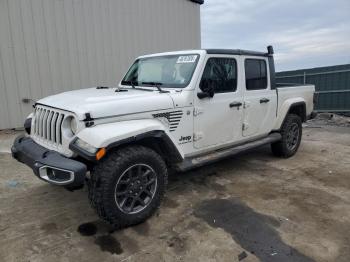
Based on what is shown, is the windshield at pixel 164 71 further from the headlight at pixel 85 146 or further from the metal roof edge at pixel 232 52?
the headlight at pixel 85 146

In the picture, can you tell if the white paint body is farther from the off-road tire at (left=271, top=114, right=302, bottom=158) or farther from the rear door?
the off-road tire at (left=271, top=114, right=302, bottom=158)

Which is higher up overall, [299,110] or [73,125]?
[73,125]

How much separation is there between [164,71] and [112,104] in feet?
4.23

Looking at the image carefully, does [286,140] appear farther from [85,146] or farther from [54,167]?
[54,167]

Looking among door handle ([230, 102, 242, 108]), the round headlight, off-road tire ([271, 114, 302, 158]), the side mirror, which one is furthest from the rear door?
the round headlight

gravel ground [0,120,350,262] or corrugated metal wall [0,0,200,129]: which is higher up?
corrugated metal wall [0,0,200,129]

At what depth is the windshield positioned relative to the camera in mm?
3906

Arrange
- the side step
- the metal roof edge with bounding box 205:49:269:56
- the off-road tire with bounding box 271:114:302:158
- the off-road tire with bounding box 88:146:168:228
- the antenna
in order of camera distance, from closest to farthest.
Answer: the off-road tire with bounding box 88:146:168:228
the side step
the metal roof edge with bounding box 205:49:269:56
the antenna
the off-road tire with bounding box 271:114:302:158

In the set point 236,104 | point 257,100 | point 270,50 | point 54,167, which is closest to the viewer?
point 54,167

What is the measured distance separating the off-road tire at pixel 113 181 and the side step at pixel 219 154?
61cm

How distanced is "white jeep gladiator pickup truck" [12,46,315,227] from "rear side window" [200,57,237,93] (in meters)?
0.01

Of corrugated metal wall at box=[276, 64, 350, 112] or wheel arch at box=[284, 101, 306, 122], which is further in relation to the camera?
corrugated metal wall at box=[276, 64, 350, 112]

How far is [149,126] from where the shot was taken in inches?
125

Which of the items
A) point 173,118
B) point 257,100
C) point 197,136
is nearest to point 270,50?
point 257,100
